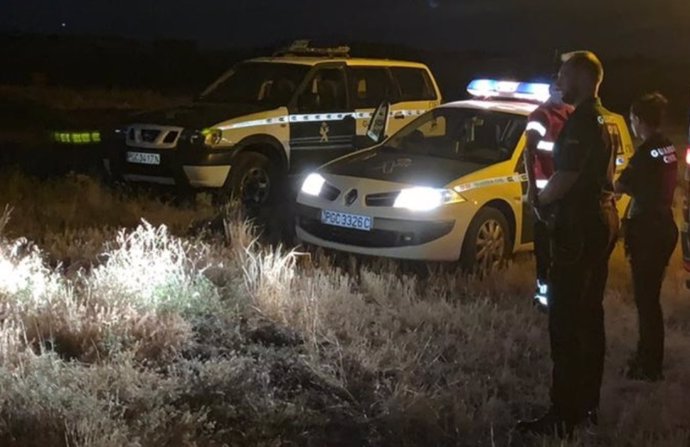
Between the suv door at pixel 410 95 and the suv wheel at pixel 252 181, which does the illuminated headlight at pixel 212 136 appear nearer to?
the suv wheel at pixel 252 181

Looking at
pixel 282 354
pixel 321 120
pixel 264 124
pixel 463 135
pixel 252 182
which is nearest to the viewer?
pixel 282 354

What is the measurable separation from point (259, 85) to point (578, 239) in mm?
7656

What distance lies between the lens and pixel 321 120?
37.9ft

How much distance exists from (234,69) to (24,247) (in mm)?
4915

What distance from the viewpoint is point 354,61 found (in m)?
12.2

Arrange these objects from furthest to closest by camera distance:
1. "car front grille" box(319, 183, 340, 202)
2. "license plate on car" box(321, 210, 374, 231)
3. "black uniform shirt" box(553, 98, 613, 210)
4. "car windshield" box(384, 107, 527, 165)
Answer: "car windshield" box(384, 107, 527, 165) → "car front grille" box(319, 183, 340, 202) → "license plate on car" box(321, 210, 374, 231) → "black uniform shirt" box(553, 98, 613, 210)

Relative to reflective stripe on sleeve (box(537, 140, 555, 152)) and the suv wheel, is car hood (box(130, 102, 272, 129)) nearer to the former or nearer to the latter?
the suv wheel

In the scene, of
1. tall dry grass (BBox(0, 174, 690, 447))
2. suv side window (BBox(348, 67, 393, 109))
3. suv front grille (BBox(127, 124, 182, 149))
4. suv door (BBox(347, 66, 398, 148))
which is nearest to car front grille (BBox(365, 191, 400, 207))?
tall dry grass (BBox(0, 174, 690, 447))

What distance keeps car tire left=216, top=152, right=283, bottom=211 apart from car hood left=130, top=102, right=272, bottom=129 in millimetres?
460

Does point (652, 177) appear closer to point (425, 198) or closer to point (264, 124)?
point (425, 198)

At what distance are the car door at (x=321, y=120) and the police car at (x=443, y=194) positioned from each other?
223cm

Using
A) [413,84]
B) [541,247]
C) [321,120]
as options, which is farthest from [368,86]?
[541,247]

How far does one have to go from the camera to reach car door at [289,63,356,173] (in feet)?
37.2

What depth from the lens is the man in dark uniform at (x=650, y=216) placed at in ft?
17.9
